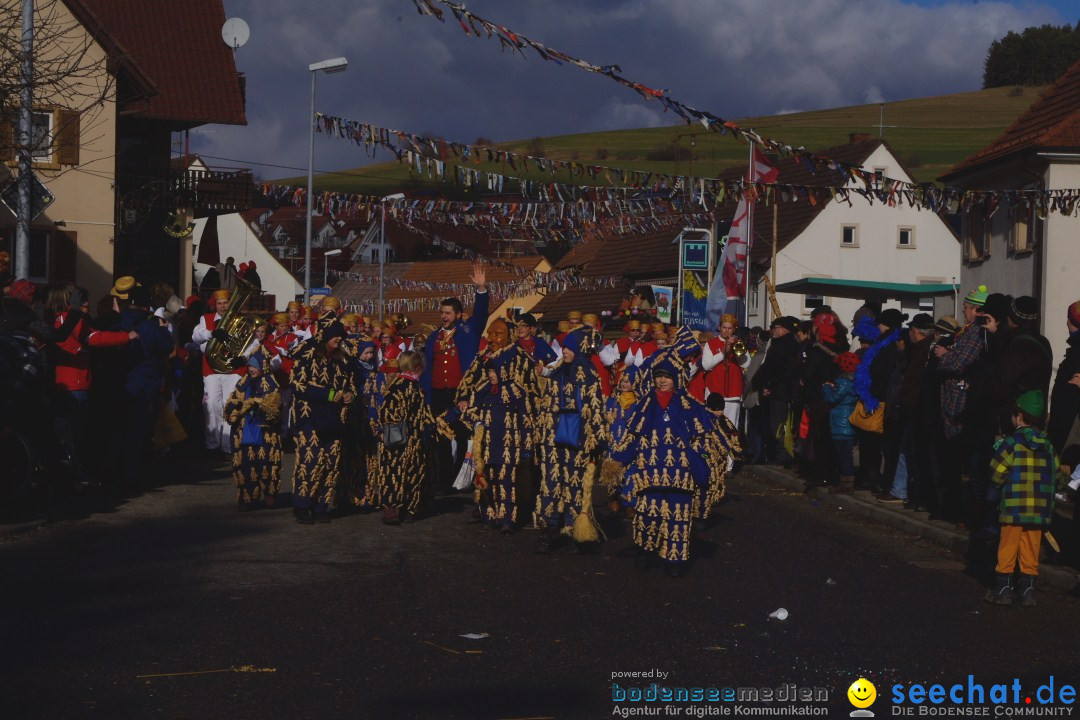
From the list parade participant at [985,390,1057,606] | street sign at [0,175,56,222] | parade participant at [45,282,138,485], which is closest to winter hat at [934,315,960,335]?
parade participant at [985,390,1057,606]

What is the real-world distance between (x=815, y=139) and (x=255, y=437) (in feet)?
244

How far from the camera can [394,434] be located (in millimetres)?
13727

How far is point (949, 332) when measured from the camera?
1435 cm

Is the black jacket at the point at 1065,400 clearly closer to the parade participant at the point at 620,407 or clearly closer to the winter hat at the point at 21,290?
the parade participant at the point at 620,407

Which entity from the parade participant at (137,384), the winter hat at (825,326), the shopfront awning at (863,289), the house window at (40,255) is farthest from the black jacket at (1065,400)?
the house window at (40,255)

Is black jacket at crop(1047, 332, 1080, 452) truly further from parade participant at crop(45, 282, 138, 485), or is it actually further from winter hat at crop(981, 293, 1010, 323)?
parade participant at crop(45, 282, 138, 485)

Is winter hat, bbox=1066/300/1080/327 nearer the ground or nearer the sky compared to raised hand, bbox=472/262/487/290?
nearer the ground

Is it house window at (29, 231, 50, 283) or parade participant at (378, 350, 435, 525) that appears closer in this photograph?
parade participant at (378, 350, 435, 525)

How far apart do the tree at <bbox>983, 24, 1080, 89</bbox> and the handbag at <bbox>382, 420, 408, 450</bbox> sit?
106m

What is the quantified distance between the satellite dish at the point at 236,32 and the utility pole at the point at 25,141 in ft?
72.5

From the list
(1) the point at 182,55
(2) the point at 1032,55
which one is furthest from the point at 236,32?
(2) the point at 1032,55

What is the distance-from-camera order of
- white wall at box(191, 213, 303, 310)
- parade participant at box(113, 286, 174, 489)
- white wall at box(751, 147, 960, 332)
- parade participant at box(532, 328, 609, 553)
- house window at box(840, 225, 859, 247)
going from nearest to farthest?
parade participant at box(532, 328, 609, 553) < parade participant at box(113, 286, 174, 489) < white wall at box(751, 147, 960, 332) < house window at box(840, 225, 859, 247) < white wall at box(191, 213, 303, 310)

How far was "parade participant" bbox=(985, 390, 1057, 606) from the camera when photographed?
10164 millimetres

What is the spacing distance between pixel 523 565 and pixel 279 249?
90.8 metres
